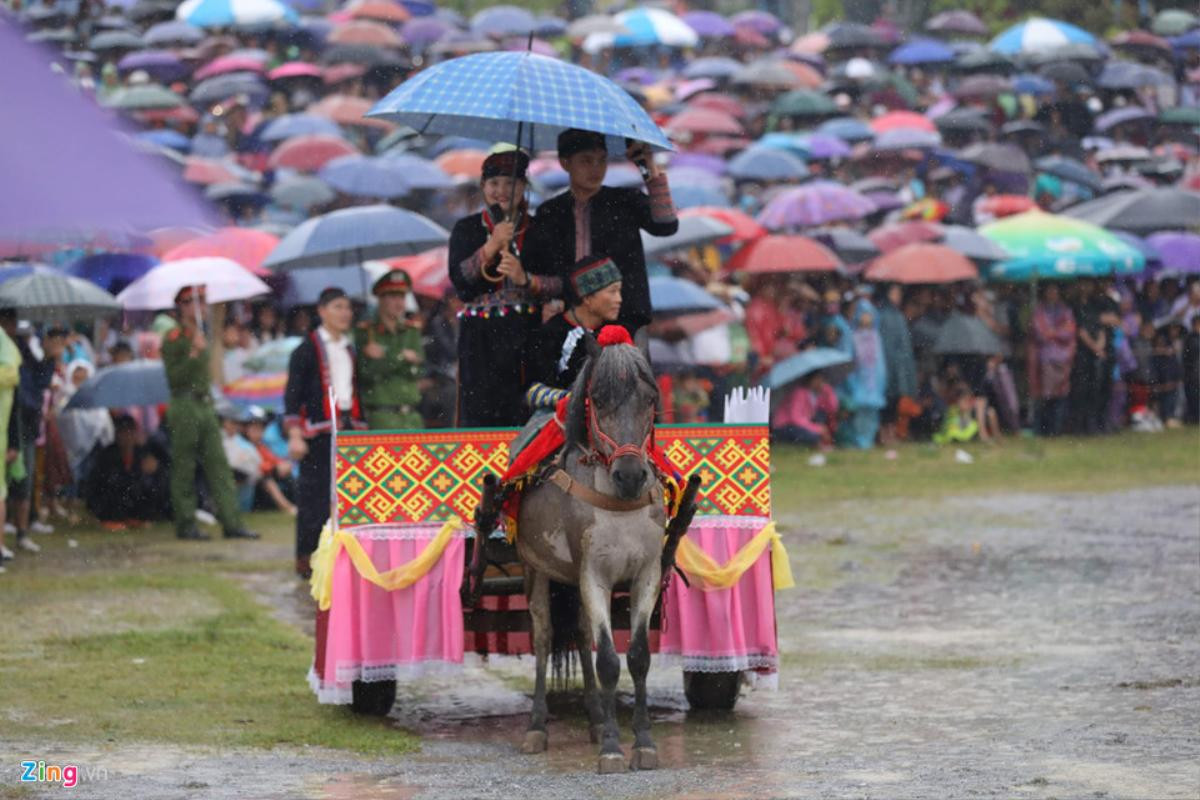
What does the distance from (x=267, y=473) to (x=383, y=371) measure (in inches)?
206

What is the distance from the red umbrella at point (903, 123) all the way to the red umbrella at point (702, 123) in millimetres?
2107

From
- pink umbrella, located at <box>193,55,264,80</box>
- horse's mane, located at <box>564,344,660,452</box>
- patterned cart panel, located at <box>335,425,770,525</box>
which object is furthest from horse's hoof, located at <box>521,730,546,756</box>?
pink umbrella, located at <box>193,55,264,80</box>

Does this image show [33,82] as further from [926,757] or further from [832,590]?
[832,590]

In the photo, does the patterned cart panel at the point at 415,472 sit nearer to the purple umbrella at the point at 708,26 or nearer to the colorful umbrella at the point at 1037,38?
the colorful umbrella at the point at 1037,38

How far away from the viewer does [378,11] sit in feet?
127

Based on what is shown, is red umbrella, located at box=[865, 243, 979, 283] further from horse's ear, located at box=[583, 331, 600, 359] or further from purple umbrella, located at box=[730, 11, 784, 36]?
purple umbrella, located at box=[730, 11, 784, 36]

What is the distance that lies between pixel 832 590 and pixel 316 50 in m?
24.3

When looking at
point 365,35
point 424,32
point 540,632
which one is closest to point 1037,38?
point 424,32

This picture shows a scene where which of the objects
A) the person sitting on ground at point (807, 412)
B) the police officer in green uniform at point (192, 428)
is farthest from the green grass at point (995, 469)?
the police officer in green uniform at point (192, 428)

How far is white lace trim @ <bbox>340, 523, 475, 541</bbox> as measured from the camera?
10133mm

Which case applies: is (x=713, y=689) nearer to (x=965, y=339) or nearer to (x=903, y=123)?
(x=965, y=339)

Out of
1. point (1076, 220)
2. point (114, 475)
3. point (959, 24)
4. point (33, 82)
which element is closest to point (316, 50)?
point (959, 24)

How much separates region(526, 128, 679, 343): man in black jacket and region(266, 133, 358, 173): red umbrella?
18012 mm

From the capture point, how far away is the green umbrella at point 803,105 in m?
33.3
